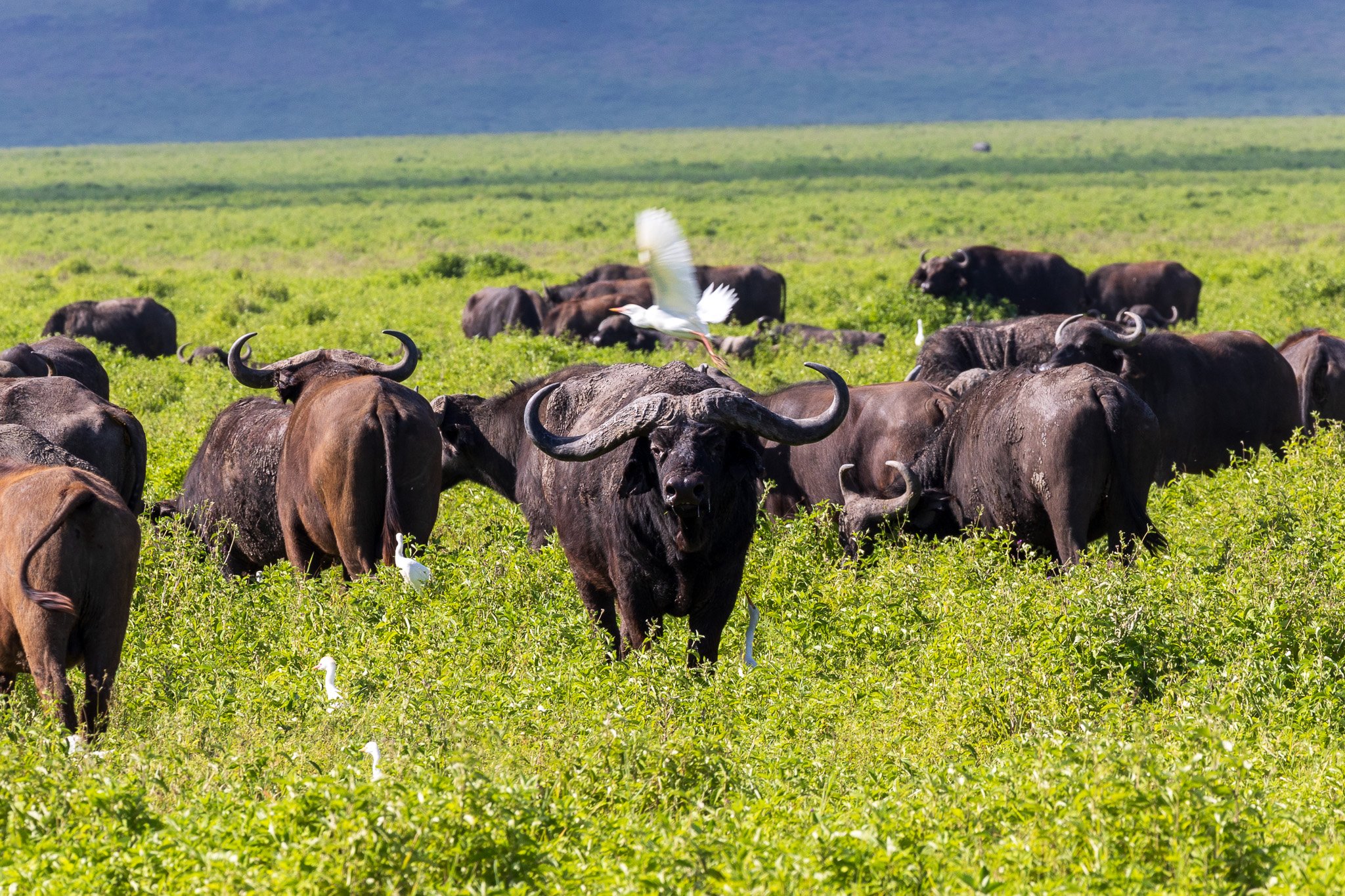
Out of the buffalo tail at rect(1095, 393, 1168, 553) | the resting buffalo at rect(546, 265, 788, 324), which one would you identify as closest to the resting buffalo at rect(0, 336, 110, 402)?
the buffalo tail at rect(1095, 393, 1168, 553)

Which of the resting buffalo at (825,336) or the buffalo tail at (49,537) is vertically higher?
the buffalo tail at (49,537)

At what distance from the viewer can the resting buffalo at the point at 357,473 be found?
7688 millimetres

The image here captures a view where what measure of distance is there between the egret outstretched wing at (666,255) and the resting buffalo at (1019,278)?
537 inches

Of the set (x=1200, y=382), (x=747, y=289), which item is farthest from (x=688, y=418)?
(x=747, y=289)

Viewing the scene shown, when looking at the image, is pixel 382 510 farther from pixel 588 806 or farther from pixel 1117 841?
pixel 1117 841

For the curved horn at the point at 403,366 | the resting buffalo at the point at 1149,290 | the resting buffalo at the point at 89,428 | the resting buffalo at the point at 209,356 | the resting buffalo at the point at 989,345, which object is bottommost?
the resting buffalo at the point at 1149,290

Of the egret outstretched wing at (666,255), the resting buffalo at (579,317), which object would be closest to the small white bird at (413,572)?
the egret outstretched wing at (666,255)

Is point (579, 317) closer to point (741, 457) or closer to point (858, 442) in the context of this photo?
point (858, 442)

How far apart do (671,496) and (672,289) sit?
12.1 feet

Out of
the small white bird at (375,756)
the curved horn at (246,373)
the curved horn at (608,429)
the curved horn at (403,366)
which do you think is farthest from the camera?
the curved horn at (403,366)

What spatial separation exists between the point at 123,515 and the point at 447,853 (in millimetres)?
2448

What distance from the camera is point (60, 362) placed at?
1238 centimetres

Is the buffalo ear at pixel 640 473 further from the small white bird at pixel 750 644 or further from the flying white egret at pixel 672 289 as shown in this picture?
the flying white egret at pixel 672 289

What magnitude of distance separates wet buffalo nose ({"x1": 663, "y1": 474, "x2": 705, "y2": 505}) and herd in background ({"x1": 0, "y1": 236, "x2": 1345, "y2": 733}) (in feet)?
0.04
